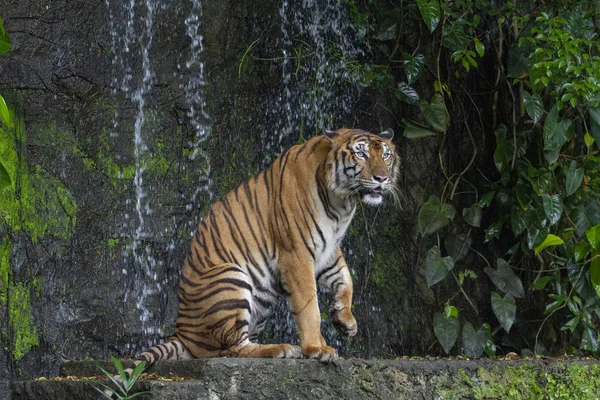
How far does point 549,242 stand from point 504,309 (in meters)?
0.58

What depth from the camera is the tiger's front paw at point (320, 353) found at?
446 cm

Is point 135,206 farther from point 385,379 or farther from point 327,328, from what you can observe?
point 385,379

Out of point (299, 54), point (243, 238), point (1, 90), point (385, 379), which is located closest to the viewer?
point (385, 379)

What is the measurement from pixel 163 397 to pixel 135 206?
3031mm

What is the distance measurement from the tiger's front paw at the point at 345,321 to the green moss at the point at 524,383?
0.54 metres

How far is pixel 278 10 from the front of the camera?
749 cm

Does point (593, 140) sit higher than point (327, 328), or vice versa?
point (593, 140)

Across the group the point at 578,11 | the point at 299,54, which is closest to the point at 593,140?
the point at 578,11

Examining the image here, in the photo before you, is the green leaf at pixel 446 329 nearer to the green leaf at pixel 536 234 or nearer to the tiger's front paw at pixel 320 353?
the green leaf at pixel 536 234

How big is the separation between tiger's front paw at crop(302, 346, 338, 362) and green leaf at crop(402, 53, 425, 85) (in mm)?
2935

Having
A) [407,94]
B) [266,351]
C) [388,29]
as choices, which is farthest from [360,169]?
[388,29]

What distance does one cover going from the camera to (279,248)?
4898 mm

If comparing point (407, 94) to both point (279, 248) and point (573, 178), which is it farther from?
point (279, 248)

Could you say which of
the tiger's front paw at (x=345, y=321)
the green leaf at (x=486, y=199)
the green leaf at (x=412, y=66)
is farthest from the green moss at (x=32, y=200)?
the green leaf at (x=486, y=199)
